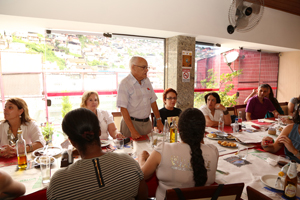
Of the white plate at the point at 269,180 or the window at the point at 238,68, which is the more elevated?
the window at the point at 238,68

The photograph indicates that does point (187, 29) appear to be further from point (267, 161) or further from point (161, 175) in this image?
point (161, 175)

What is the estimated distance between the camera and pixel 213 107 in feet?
9.98

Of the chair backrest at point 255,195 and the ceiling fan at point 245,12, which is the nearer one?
the chair backrest at point 255,195

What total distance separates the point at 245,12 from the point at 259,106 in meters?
1.86

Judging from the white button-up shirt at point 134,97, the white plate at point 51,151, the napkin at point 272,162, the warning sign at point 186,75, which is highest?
the warning sign at point 186,75

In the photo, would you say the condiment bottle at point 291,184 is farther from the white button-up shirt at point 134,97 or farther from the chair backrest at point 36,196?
the white button-up shirt at point 134,97

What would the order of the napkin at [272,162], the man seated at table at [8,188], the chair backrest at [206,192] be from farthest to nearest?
the napkin at [272,162], the man seated at table at [8,188], the chair backrest at [206,192]

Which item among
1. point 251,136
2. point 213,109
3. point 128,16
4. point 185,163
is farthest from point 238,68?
point 185,163

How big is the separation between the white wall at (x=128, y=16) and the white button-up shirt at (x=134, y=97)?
3.22 feet

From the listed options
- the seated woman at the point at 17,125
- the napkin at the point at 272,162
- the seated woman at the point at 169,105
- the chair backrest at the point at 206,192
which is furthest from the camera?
the seated woman at the point at 169,105

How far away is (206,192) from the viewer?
85 cm

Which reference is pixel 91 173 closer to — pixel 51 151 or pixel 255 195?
pixel 255 195

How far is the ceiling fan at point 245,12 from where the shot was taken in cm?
310

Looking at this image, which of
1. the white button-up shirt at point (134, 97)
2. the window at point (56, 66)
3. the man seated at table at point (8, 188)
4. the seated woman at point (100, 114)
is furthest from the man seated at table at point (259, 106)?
the man seated at table at point (8, 188)
